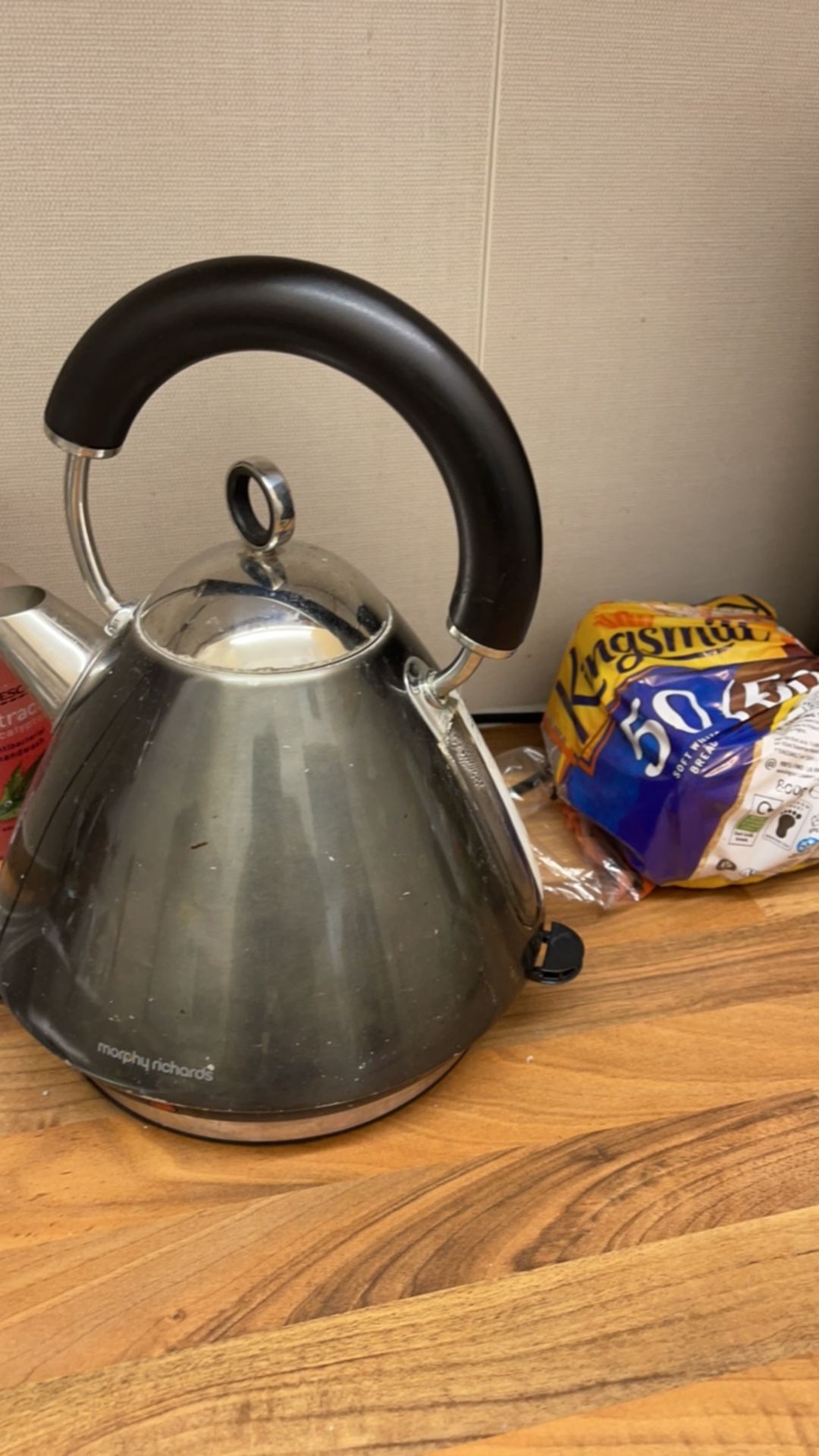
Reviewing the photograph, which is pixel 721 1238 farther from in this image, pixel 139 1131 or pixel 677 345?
pixel 677 345

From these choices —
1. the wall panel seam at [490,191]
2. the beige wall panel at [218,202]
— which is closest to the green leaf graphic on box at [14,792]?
the beige wall panel at [218,202]

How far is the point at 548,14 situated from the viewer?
0.56 m

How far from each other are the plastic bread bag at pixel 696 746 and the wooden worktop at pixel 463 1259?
93 millimetres

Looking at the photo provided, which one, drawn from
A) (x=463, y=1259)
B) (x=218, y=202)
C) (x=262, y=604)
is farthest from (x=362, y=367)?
(x=463, y=1259)

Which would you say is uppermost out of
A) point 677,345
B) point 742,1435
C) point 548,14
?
point 548,14

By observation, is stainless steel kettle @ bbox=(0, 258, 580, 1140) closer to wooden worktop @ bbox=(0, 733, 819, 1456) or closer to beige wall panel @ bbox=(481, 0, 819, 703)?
wooden worktop @ bbox=(0, 733, 819, 1456)

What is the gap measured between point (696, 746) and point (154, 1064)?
0.33m

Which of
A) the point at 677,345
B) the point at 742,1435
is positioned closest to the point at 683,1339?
the point at 742,1435

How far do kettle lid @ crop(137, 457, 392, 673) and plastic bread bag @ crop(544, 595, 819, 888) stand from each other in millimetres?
212

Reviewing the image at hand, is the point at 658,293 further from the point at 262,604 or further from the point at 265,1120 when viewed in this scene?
the point at 265,1120

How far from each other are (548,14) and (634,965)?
1.64 feet

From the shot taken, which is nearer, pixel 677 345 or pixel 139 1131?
pixel 139 1131

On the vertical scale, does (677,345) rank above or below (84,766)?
above

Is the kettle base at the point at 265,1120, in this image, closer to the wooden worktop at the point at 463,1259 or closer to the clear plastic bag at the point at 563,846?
the wooden worktop at the point at 463,1259
